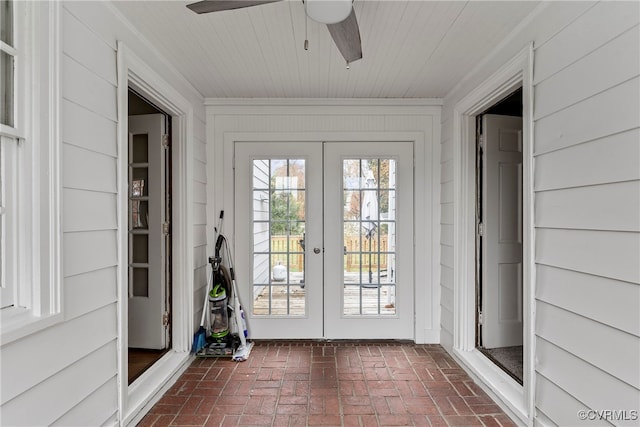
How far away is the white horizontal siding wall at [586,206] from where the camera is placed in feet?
4.46

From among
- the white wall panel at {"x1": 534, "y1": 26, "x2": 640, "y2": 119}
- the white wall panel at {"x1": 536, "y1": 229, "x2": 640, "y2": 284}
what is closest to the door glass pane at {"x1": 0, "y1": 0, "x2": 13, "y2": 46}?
the white wall panel at {"x1": 534, "y1": 26, "x2": 640, "y2": 119}

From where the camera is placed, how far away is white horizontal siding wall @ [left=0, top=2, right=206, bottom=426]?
1.39 metres

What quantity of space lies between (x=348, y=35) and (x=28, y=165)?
5.27ft

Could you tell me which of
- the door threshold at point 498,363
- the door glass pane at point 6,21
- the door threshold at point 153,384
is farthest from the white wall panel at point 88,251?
the door threshold at point 498,363

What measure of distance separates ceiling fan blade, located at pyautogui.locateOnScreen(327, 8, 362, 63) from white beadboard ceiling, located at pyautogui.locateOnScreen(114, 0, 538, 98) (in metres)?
0.20

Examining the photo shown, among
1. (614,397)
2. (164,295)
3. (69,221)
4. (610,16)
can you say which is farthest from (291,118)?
(614,397)

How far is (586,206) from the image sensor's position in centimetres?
157

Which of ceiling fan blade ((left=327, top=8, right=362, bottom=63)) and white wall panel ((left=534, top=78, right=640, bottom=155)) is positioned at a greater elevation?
ceiling fan blade ((left=327, top=8, right=362, bottom=63))

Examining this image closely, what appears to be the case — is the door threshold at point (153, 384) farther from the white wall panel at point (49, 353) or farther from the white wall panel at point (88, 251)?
the white wall panel at point (88, 251)

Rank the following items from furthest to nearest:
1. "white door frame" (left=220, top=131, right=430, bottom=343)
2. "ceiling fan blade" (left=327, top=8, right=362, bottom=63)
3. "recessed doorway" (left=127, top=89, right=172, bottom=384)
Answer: "white door frame" (left=220, top=131, right=430, bottom=343) < "recessed doorway" (left=127, top=89, right=172, bottom=384) < "ceiling fan blade" (left=327, top=8, right=362, bottom=63)

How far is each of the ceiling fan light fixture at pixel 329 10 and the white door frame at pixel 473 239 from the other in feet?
3.74

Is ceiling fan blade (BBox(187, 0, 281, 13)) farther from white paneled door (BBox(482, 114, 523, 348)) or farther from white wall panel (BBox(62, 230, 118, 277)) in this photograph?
white paneled door (BBox(482, 114, 523, 348))

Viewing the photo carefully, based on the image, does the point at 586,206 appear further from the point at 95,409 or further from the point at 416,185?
the point at 95,409

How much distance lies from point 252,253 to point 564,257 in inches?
101
